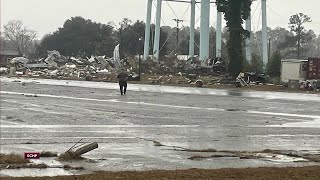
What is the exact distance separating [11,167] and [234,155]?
464 centimetres

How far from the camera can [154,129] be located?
52.4 feet

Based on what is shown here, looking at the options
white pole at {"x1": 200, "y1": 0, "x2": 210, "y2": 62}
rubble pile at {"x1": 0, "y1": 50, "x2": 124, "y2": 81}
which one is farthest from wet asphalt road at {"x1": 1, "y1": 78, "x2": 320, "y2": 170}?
white pole at {"x1": 200, "y1": 0, "x2": 210, "y2": 62}

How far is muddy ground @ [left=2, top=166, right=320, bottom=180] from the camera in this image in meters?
7.95

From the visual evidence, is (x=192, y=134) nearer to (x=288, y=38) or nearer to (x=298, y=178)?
(x=298, y=178)

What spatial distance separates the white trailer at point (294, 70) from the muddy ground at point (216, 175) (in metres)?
37.4

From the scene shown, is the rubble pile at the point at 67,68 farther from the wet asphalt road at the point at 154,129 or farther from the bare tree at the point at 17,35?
the bare tree at the point at 17,35

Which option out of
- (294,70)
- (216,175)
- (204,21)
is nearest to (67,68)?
(204,21)

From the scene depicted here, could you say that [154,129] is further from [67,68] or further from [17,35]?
[17,35]

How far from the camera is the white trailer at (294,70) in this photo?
45.0 meters

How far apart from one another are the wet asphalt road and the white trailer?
1968 centimetres

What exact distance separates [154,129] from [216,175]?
788cm

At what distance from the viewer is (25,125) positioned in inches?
651

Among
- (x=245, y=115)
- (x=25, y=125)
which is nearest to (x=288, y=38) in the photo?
(x=245, y=115)

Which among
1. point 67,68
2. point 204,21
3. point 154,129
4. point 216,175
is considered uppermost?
point 204,21
